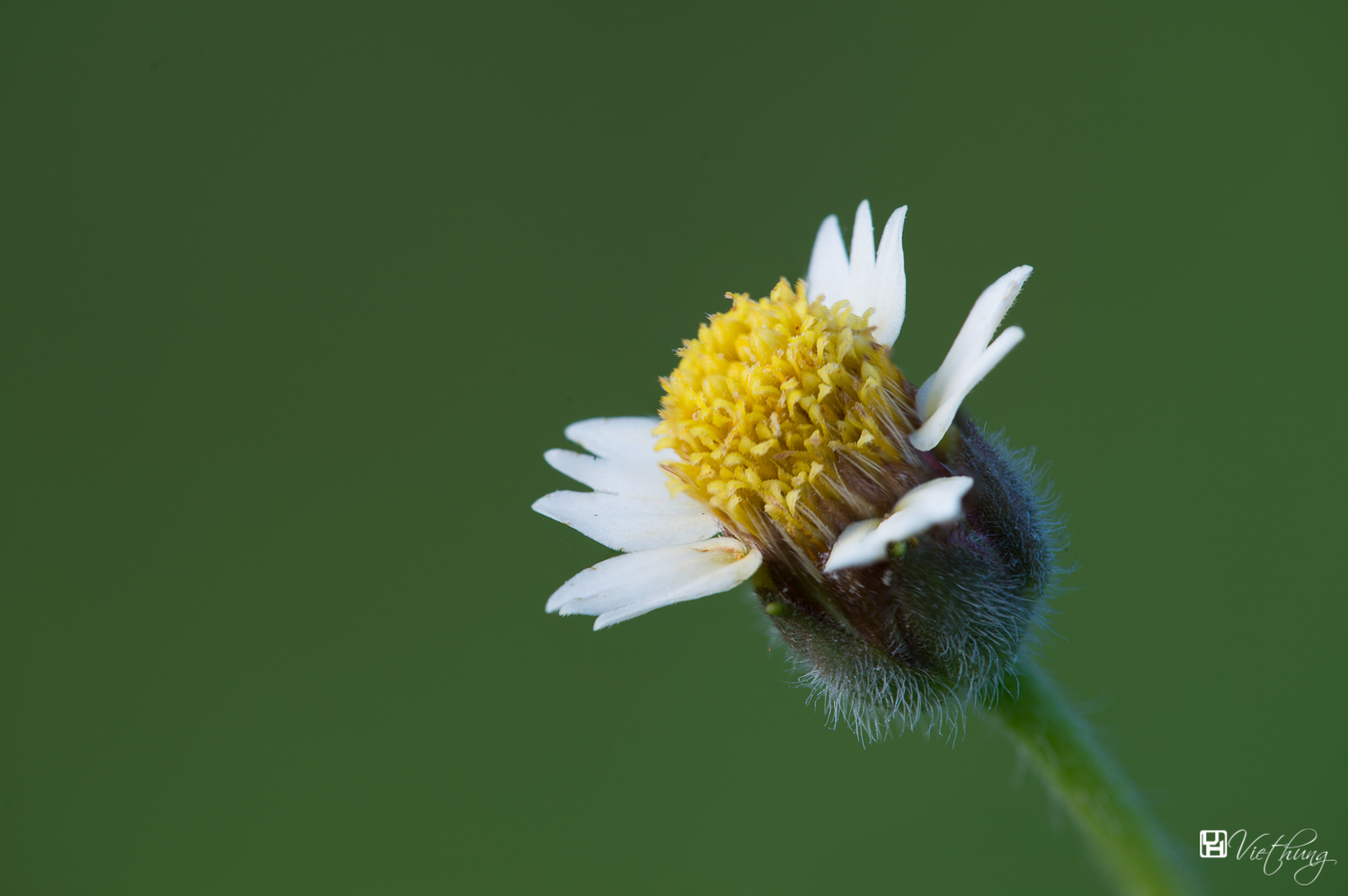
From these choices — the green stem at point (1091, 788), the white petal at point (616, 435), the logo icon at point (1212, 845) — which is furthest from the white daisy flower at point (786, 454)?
the logo icon at point (1212, 845)

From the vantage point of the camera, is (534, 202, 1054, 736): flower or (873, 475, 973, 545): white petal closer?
(873, 475, 973, 545): white petal

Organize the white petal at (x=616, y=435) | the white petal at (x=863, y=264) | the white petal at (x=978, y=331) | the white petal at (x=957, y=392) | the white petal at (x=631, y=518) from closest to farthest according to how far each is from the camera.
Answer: the white petal at (x=957, y=392), the white petal at (x=978, y=331), the white petal at (x=631, y=518), the white petal at (x=863, y=264), the white petal at (x=616, y=435)

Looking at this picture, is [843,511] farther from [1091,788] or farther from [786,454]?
[1091,788]

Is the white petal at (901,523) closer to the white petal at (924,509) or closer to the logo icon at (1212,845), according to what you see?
the white petal at (924,509)

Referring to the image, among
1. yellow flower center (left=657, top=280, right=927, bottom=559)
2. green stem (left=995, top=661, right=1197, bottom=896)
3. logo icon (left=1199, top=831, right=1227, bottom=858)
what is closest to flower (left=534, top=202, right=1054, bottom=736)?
yellow flower center (left=657, top=280, right=927, bottom=559)

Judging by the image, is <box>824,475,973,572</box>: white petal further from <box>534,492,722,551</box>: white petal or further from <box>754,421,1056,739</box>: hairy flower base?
<box>534,492,722,551</box>: white petal

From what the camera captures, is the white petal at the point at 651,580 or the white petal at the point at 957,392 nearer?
the white petal at the point at 957,392

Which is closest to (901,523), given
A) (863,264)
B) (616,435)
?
(863,264)

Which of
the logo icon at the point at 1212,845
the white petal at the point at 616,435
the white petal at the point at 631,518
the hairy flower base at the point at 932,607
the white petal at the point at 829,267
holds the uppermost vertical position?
the white petal at the point at 829,267
